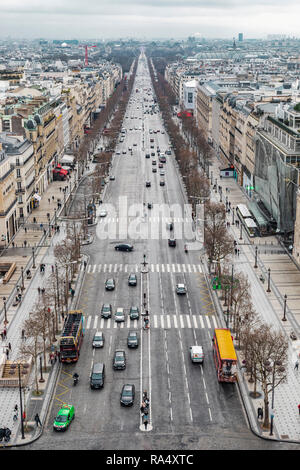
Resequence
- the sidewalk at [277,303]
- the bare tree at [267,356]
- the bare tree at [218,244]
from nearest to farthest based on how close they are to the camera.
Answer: the bare tree at [267,356] → the sidewalk at [277,303] → the bare tree at [218,244]

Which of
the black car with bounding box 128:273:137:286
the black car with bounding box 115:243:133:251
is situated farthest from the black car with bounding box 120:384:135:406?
the black car with bounding box 115:243:133:251

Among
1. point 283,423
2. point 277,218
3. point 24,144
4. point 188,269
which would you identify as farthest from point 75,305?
point 24,144

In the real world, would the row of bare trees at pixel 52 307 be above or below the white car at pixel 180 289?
above

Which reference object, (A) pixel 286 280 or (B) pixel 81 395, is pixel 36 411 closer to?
(B) pixel 81 395

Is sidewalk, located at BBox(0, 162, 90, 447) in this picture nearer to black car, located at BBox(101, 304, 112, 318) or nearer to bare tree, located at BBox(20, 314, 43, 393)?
bare tree, located at BBox(20, 314, 43, 393)

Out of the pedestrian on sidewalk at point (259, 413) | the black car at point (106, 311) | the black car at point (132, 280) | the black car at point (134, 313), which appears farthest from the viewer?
the black car at point (132, 280)

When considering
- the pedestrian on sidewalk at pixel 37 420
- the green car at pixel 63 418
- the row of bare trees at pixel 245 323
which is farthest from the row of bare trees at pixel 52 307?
the row of bare trees at pixel 245 323

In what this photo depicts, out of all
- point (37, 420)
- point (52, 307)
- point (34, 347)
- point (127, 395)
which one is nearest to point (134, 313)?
point (52, 307)

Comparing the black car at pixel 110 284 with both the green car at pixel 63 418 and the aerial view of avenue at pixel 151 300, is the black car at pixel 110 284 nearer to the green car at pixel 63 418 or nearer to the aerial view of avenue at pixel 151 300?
the aerial view of avenue at pixel 151 300
